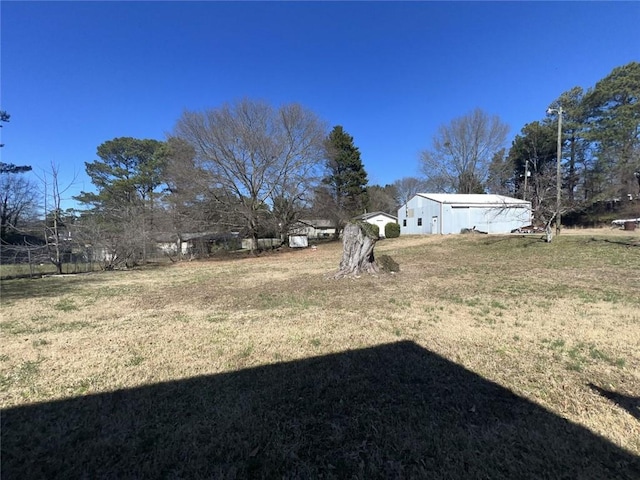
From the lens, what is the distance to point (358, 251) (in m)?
9.73

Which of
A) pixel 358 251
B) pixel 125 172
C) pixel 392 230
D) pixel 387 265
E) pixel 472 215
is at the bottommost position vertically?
pixel 387 265

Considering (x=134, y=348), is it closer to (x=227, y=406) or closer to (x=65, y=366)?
(x=65, y=366)

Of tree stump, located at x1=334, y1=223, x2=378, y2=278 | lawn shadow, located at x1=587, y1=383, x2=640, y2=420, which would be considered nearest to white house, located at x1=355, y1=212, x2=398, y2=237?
tree stump, located at x1=334, y1=223, x2=378, y2=278

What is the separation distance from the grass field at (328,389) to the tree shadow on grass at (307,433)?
12 mm

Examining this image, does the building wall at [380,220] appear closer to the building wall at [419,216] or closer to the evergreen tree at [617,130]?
the building wall at [419,216]

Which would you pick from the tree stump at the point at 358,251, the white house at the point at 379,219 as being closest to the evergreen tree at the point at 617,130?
the white house at the point at 379,219

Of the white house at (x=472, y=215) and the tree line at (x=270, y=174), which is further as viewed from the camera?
the white house at (x=472, y=215)

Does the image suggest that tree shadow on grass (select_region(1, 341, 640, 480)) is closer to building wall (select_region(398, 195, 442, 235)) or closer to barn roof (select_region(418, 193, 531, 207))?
barn roof (select_region(418, 193, 531, 207))

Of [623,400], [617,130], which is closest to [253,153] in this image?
[623,400]

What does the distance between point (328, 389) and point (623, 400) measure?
2546mm

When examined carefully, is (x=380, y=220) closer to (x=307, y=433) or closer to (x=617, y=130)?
(x=617, y=130)

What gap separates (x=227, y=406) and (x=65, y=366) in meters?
2.27

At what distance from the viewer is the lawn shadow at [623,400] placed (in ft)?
8.27

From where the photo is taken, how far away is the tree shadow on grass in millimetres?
1950
